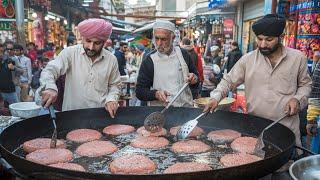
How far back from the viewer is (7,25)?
9828 millimetres

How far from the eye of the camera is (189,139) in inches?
124

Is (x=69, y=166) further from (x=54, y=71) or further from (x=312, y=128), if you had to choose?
(x=312, y=128)

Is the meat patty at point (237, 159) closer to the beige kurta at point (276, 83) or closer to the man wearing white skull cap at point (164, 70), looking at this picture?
the beige kurta at point (276, 83)

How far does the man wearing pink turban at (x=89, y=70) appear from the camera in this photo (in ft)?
10.4

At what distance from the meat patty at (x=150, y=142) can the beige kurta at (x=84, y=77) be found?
54 cm

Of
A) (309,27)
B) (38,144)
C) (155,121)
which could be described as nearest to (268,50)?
(155,121)

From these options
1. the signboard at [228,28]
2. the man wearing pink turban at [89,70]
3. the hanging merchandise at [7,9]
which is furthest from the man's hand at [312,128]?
the signboard at [228,28]

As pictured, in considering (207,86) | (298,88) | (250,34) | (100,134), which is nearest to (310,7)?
(207,86)

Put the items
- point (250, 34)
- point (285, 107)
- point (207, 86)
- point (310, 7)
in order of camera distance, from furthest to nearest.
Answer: point (250, 34), point (207, 86), point (310, 7), point (285, 107)

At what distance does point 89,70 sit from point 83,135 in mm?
646

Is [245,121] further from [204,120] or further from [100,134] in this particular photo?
[100,134]

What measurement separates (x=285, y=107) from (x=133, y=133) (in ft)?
4.82

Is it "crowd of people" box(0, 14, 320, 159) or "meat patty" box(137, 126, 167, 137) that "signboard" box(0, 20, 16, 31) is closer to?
"crowd of people" box(0, 14, 320, 159)

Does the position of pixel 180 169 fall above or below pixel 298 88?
below
